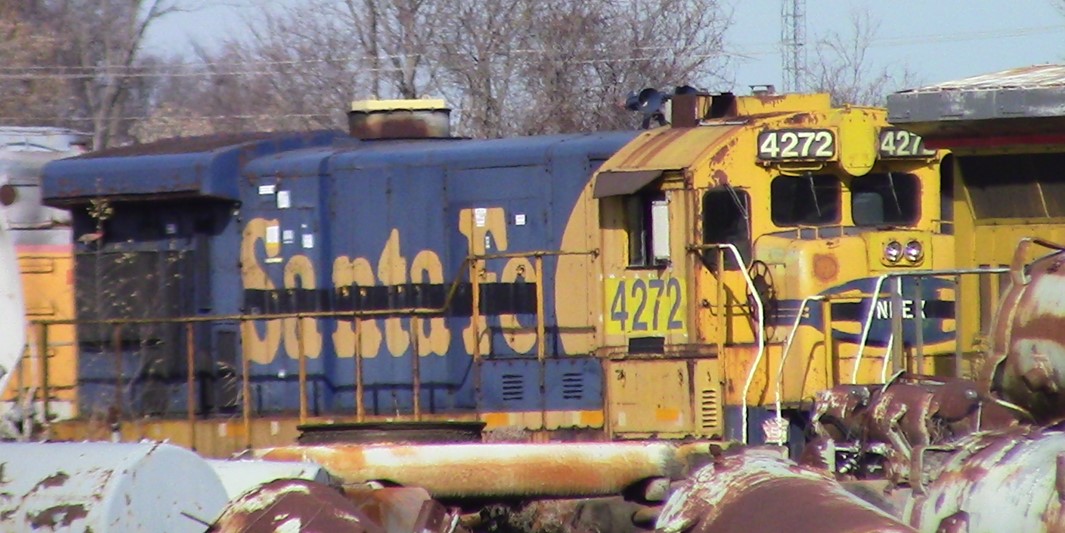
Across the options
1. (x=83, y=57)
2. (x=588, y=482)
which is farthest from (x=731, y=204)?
(x=83, y=57)

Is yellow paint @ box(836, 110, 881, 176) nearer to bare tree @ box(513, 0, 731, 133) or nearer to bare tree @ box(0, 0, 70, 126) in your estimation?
bare tree @ box(513, 0, 731, 133)

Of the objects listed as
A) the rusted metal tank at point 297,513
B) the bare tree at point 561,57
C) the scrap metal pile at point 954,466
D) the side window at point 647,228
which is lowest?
the rusted metal tank at point 297,513

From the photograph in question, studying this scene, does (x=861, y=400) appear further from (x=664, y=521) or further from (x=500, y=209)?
(x=500, y=209)

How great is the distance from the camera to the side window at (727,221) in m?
10.2

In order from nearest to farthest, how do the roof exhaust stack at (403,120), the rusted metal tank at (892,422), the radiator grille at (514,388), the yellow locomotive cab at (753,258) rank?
1. the rusted metal tank at (892,422)
2. the yellow locomotive cab at (753,258)
3. the radiator grille at (514,388)
4. the roof exhaust stack at (403,120)

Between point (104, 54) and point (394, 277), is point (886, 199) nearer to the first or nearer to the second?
point (394, 277)

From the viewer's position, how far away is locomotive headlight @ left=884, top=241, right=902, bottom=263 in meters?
9.84

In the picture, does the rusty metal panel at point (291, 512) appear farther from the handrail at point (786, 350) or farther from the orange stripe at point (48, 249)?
the orange stripe at point (48, 249)

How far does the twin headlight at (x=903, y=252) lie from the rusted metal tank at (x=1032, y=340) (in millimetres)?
4431

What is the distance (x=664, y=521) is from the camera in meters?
5.21

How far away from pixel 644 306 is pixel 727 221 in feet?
2.63

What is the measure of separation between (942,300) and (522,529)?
3.58m

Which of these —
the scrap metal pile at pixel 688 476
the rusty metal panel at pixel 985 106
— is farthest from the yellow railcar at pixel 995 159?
the scrap metal pile at pixel 688 476

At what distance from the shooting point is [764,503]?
477 centimetres
